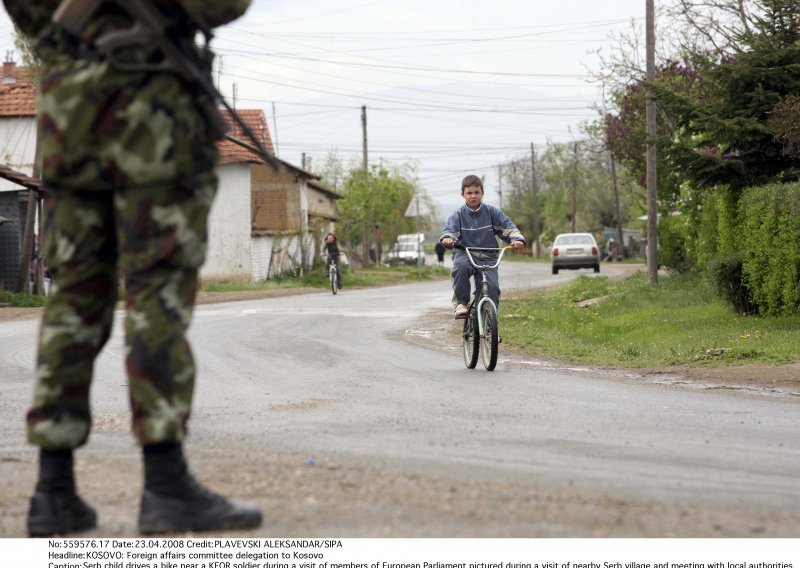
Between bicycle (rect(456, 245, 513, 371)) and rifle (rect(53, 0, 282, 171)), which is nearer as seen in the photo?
rifle (rect(53, 0, 282, 171))

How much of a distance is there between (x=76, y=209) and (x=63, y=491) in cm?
84

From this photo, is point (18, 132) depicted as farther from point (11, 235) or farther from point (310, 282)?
point (310, 282)

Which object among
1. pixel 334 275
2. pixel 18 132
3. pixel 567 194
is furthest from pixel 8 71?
pixel 567 194

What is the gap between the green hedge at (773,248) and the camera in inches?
545

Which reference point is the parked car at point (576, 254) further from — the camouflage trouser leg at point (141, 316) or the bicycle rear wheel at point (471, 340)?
the camouflage trouser leg at point (141, 316)

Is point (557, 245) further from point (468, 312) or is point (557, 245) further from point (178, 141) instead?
point (178, 141)

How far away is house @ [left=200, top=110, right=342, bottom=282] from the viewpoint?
4644 cm

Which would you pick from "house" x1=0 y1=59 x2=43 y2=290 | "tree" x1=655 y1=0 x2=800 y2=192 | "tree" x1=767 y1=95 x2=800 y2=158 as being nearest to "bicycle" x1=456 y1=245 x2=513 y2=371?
"tree" x1=767 y1=95 x2=800 y2=158

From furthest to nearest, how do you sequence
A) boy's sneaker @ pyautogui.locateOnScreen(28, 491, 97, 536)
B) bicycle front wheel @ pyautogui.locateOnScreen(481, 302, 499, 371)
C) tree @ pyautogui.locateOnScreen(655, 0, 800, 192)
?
tree @ pyautogui.locateOnScreen(655, 0, 800, 192)
bicycle front wheel @ pyautogui.locateOnScreen(481, 302, 499, 371)
boy's sneaker @ pyautogui.locateOnScreen(28, 491, 97, 536)

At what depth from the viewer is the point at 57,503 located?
365cm

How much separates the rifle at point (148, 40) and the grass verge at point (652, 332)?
8163mm

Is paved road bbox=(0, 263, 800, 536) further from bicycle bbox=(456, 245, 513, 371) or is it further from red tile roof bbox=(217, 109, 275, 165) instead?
red tile roof bbox=(217, 109, 275, 165)

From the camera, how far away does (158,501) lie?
3.61 metres

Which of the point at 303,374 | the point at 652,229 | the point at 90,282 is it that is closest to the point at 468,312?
the point at 303,374
